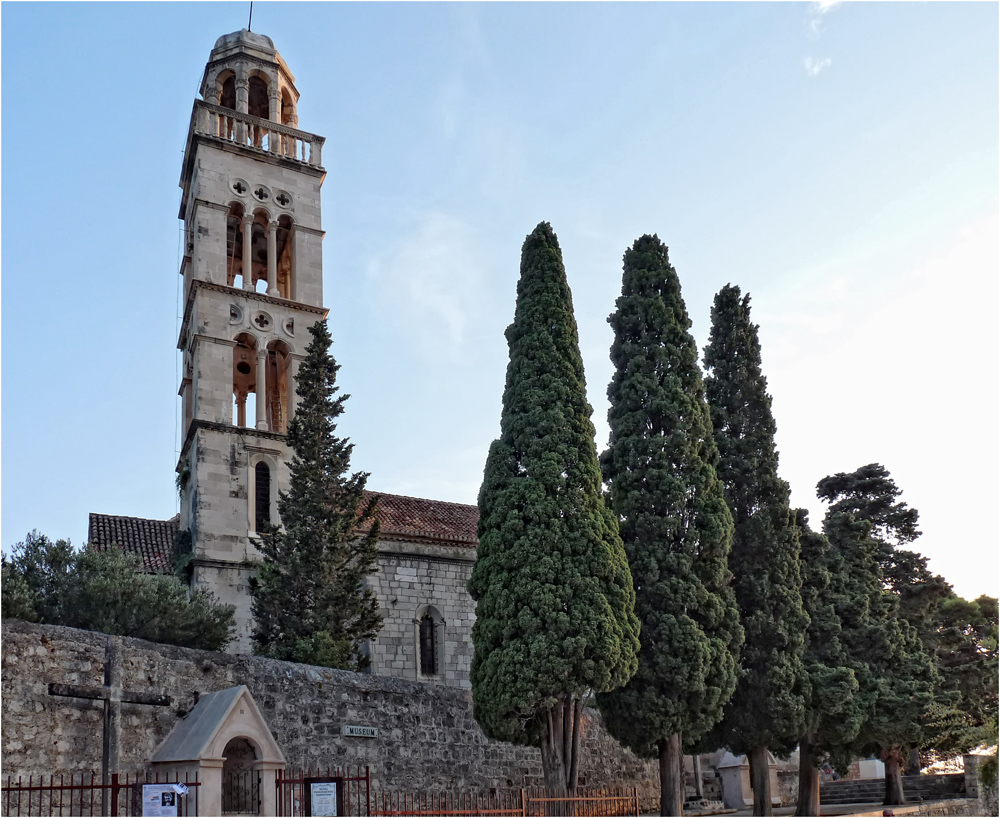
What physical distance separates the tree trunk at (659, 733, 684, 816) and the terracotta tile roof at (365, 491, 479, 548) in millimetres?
9747

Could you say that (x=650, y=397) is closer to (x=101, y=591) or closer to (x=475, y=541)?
(x=475, y=541)

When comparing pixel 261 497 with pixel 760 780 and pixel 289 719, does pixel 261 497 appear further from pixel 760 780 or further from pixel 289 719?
pixel 760 780

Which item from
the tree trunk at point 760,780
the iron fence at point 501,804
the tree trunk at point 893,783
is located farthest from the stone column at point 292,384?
the tree trunk at point 893,783

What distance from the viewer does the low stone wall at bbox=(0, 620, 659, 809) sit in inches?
518

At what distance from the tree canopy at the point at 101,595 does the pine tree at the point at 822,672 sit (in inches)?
523

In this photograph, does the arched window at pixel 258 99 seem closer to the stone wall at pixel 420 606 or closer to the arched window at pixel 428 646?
the stone wall at pixel 420 606

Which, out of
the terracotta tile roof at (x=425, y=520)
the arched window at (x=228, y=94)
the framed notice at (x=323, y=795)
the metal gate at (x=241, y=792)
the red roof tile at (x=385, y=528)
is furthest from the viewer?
the arched window at (x=228, y=94)

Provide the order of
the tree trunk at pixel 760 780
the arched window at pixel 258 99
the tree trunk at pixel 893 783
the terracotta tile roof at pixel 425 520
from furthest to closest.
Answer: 1. the arched window at pixel 258 99
2. the terracotta tile roof at pixel 425 520
3. the tree trunk at pixel 893 783
4. the tree trunk at pixel 760 780

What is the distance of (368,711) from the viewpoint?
55.8ft

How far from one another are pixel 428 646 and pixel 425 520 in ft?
12.6

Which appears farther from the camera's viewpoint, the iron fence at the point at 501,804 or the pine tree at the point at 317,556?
the pine tree at the point at 317,556

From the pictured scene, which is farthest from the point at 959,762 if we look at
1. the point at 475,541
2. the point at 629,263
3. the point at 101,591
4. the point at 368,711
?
the point at 101,591

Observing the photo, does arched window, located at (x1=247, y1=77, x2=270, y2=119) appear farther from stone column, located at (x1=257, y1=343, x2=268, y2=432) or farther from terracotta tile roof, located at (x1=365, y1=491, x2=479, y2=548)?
terracotta tile roof, located at (x1=365, y1=491, x2=479, y2=548)

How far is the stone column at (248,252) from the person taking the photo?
1146 inches
